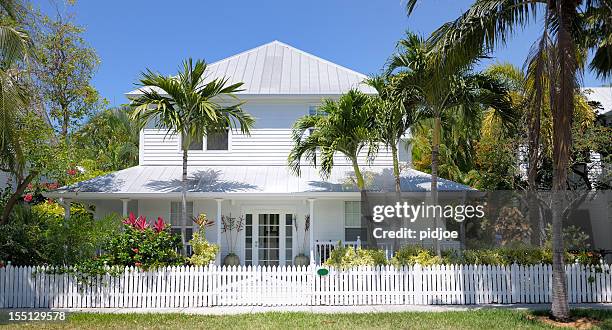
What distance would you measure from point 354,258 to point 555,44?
6.12m

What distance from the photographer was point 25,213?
13.0m

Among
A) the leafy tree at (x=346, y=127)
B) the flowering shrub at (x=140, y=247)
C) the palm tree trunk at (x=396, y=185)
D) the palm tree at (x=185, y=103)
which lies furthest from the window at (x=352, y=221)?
the flowering shrub at (x=140, y=247)

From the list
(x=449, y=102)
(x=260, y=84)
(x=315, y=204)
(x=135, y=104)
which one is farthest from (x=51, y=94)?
(x=449, y=102)

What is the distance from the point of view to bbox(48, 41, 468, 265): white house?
1574 cm

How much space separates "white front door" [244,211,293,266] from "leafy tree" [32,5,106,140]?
6082 millimetres

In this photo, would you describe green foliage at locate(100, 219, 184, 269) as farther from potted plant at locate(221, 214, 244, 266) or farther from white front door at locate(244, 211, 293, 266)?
white front door at locate(244, 211, 293, 266)

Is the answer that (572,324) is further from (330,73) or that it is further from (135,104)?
(330,73)

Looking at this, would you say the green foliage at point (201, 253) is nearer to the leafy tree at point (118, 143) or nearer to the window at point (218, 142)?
the window at point (218, 142)

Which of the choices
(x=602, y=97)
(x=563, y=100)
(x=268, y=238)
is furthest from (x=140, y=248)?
(x=602, y=97)

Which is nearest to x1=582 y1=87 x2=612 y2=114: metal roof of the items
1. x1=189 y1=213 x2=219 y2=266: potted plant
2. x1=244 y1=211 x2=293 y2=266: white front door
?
x1=244 y1=211 x2=293 y2=266: white front door

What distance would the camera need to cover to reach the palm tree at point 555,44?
8781mm

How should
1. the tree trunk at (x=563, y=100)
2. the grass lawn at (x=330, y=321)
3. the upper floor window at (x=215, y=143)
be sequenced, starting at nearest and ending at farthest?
the tree trunk at (x=563, y=100) → the grass lawn at (x=330, y=321) → the upper floor window at (x=215, y=143)

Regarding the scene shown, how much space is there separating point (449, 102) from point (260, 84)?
772cm

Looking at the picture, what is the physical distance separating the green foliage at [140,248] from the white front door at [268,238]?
5.50 meters
